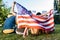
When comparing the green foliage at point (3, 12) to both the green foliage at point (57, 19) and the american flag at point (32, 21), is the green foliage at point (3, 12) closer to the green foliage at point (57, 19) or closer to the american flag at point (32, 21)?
the american flag at point (32, 21)

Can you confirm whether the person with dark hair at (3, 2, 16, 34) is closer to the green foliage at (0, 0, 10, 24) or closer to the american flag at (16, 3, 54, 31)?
the american flag at (16, 3, 54, 31)

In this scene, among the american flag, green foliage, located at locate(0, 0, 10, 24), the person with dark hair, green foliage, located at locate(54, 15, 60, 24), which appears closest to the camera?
the american flag

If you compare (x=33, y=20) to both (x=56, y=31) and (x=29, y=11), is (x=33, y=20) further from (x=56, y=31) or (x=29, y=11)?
(x=56, y=31)

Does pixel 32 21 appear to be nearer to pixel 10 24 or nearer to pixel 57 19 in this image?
pixel 10 24

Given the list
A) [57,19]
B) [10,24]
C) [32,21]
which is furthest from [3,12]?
[57,19]

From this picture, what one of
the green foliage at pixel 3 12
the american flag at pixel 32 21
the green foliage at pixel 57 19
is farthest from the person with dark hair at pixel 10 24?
the green foliage at pixel 57 19

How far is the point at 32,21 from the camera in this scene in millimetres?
7969

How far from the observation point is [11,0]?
28.7 feet

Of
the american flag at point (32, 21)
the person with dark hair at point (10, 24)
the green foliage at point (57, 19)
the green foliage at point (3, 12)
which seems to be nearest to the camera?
the american flag at point (32, 21)

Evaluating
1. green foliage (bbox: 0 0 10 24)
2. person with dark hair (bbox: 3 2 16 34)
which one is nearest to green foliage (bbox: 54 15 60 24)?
green foliage (bbox: 0 0 10 24)

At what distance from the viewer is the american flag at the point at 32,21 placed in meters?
7.96

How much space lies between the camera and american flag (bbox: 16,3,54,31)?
7965mm

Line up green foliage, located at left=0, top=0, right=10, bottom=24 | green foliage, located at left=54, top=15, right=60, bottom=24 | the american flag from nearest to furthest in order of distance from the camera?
the american flag < green foliage, located at left=0, top=0, right=10, bottom=24 < green foliage, located at left=54, top=15, right=60, bottom=24

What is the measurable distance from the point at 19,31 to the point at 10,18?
2.28 ft
